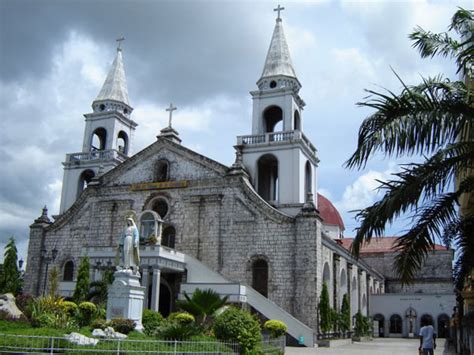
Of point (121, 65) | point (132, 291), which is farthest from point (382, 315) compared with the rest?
point (132, 291)

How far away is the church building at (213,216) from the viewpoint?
28125mm

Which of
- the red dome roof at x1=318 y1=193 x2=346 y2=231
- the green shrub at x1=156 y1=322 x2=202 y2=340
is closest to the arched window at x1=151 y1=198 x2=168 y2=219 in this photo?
the green shrub at x1=156 y1=322 x2=202 y2=340

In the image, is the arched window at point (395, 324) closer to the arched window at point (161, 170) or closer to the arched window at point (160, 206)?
the arched window at point (160, 206)

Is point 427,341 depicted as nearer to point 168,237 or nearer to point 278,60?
point 168,237

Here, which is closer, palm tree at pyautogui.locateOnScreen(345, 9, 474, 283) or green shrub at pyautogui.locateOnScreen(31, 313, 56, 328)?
palm tree at pyautogui.locateOnScreen(345, 9, 474, 283)

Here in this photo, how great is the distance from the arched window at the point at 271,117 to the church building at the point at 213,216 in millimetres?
78

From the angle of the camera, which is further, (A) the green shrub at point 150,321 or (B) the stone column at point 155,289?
(B) the stone column at point 155,289

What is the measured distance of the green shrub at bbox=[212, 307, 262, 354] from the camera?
14847mm

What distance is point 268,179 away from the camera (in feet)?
115

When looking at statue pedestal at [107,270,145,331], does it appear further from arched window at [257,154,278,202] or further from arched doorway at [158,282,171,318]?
arched window at [257,154,278,202]

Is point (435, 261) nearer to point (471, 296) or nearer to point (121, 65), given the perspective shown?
point (121, 65)

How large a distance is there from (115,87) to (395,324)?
3106cm

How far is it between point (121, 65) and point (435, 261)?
123ft

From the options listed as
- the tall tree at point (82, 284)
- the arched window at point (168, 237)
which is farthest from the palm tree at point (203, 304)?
the arched window at point (168, 237)
